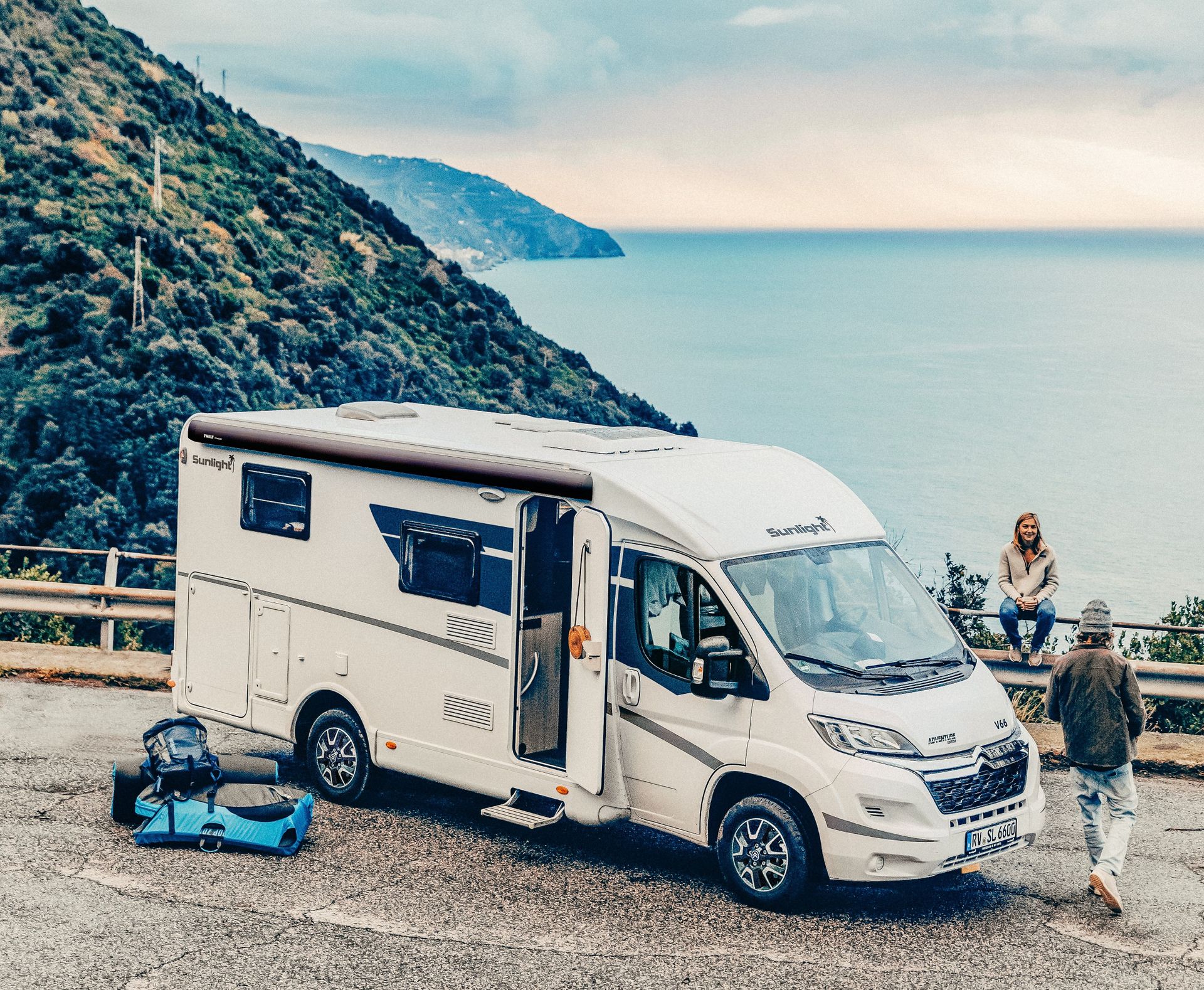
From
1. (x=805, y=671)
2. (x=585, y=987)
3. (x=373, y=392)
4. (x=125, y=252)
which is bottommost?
(x=585, y=987)

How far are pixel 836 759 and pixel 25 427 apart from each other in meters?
25.9

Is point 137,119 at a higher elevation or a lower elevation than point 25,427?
higher

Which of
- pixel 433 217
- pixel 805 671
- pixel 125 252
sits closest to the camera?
pixel 805 671

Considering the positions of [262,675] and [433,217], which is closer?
[262,675]

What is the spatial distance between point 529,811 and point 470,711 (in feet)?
2.41

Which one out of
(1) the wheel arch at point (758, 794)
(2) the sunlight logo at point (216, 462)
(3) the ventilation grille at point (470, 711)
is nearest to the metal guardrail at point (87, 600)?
(2) the sunlight logo at point (216, 462)

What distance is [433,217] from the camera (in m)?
120

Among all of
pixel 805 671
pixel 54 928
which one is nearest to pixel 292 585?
pixel 54 928

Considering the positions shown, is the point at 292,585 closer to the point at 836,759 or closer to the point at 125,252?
the point at 836,759

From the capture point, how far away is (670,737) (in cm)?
830

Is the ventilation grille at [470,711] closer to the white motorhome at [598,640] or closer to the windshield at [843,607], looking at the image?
the white motorhome at [598,640]

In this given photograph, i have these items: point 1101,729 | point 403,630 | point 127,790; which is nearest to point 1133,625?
point 1101,729

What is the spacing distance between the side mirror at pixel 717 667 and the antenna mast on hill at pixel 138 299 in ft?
92.1

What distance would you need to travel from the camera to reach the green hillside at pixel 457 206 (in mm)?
117062
